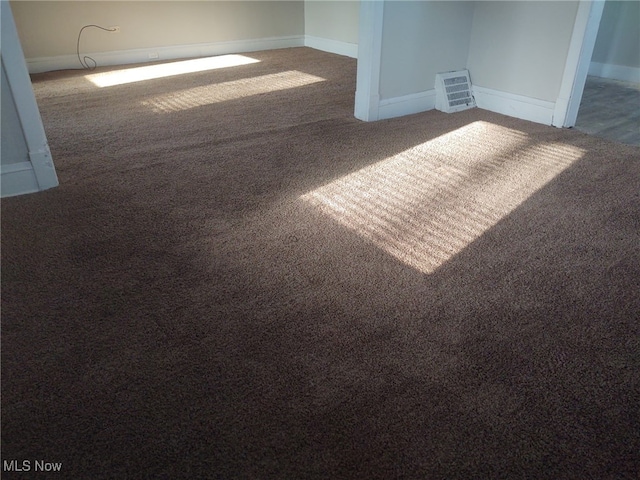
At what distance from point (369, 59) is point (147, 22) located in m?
2.92

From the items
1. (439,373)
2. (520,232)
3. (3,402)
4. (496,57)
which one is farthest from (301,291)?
(496,57)

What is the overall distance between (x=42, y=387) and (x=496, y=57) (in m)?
3.43

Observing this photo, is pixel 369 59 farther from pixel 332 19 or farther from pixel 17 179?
pixel 332 19

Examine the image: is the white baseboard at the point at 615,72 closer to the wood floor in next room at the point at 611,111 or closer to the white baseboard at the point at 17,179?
the wood floor in next room at the point at 611,111

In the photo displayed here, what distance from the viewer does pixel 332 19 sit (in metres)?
5.55

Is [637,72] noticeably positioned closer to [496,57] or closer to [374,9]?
[496,57]

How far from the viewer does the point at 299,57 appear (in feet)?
17.6

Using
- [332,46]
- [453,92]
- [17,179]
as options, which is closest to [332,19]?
[332,46]

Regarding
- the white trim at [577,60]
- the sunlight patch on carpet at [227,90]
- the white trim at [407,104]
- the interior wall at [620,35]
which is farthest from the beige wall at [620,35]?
the sunlight patch on carpet at [227,90]

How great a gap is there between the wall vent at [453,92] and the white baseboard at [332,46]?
206 cm

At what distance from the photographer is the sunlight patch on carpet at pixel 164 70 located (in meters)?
4.28

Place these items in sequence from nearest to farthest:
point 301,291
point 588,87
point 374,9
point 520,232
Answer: point 301,291 → point 520,232 → point 374,9 → point 588,87

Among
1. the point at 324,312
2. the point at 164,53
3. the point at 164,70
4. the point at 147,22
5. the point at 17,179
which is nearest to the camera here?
the point at 324,312

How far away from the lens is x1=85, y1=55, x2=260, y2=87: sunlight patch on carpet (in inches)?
169
